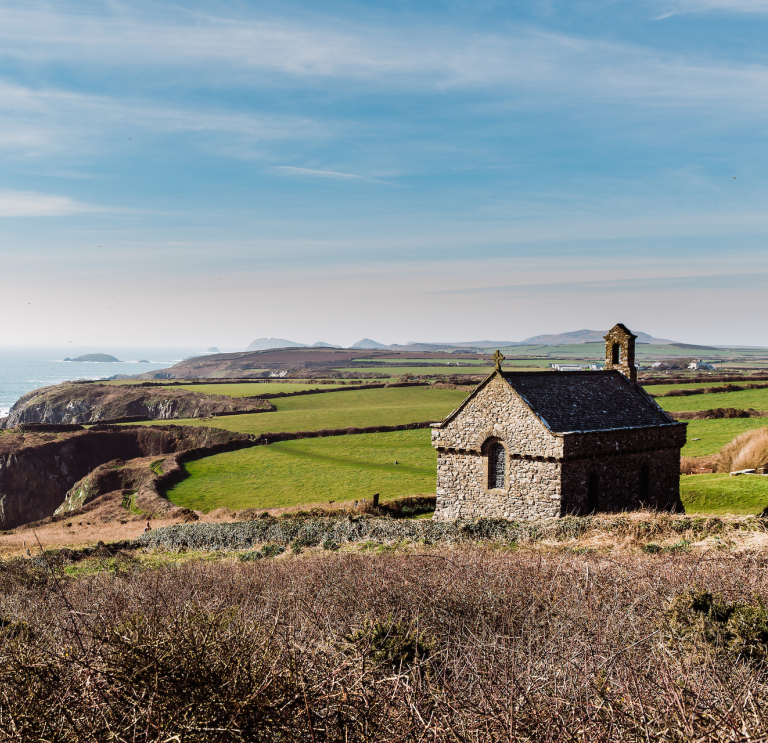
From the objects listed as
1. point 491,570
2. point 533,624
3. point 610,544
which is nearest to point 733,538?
point 610,544

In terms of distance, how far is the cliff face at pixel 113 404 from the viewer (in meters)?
87.4

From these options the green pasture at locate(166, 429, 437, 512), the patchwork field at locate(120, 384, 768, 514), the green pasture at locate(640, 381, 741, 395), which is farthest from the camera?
the green pasture at locate(640, 381, 741, 395)

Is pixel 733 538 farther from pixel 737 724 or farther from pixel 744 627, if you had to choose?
pixel 737 724

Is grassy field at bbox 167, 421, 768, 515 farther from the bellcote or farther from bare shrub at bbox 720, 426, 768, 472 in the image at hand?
the bellcote

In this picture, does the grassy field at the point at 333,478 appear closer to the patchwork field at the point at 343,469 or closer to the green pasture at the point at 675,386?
the patchwork field at the point at 343,469

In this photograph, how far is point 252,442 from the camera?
184 ft

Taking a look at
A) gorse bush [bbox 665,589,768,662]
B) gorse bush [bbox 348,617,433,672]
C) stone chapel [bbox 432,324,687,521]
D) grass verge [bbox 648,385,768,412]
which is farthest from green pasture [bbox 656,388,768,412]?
gorse bush [bbox 348,617,433,672]

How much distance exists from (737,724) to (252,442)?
54.3 m

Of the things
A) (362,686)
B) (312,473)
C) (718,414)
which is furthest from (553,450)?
(718,414)

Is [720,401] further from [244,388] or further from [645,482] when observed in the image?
[244,388]

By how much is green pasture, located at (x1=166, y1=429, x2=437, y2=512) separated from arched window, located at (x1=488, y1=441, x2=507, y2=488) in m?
10.2

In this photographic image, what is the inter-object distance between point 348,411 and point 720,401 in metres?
37.8

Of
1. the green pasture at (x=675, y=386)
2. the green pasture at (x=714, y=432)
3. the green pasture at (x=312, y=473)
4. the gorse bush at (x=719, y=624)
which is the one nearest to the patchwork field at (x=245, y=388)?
the green pasture at (x=312, y=473)

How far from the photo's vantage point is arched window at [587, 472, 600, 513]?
23.9m
